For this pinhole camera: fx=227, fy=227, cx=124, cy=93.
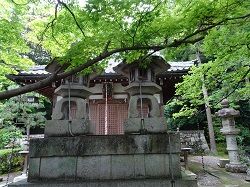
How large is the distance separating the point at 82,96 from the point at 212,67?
12.7 feet

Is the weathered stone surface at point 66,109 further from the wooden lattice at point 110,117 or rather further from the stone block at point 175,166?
the wooden lattice at point 110,117

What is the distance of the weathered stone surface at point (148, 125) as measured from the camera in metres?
→ 4.77

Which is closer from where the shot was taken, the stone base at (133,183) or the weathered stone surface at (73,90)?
the stone base at (133,183)

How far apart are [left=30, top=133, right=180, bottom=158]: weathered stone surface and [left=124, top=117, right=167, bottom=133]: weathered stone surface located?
196mm

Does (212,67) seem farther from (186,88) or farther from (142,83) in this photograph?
(142,83)

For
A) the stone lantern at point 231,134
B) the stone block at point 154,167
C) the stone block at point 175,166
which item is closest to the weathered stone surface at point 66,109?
the stone block at point 154,167

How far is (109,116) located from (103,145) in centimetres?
643

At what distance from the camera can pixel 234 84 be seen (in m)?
7.45

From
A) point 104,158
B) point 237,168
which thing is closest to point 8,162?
point 104,158

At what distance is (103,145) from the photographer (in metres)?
4.57

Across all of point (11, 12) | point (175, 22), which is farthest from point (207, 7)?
point (11, 12)

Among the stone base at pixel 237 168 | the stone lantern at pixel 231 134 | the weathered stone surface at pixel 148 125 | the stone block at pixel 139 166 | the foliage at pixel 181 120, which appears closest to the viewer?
the stone block at pixel 139 166

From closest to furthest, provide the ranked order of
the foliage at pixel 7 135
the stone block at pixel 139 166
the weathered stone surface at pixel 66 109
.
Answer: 1. the stone block at pixel 139 166
2. the weathered stone surface at pixel 66 109
3. the foliage at pixel 7 135

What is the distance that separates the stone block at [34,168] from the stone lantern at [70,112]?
57 centimetres
